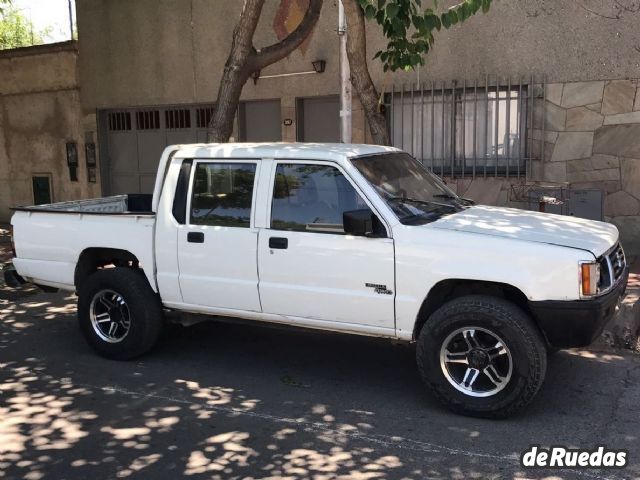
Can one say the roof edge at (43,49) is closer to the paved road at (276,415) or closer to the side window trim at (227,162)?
the paved road at (276,415)

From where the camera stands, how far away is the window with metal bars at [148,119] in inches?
541

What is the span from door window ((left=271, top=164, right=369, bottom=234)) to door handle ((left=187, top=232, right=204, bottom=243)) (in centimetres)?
64

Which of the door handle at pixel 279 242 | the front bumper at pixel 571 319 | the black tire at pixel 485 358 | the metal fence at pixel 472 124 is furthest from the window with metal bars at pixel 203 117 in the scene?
the front bumper at pixel 571 319

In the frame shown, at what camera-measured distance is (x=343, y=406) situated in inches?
196

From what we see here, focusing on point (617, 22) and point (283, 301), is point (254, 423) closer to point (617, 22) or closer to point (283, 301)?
point (283, 301)

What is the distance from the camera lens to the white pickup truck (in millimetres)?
4527

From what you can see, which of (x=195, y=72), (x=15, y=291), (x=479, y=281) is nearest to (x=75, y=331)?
(x=15, y=291)

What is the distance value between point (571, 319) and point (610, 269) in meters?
0.59

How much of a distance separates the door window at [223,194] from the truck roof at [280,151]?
92 mm

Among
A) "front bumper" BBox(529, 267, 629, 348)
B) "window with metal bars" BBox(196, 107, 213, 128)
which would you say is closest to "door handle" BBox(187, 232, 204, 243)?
"front bumper" BBox(529, 267, 629, 348)

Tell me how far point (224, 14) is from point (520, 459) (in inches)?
403

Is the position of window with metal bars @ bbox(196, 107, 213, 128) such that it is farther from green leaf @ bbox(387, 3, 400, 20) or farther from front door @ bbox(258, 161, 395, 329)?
front door @ bbox(258, 161, 395, 329)

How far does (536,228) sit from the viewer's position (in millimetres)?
4953

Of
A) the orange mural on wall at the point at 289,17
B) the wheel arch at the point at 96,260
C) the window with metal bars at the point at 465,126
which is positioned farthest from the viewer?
the orange mural on wall at the point at 289,17
